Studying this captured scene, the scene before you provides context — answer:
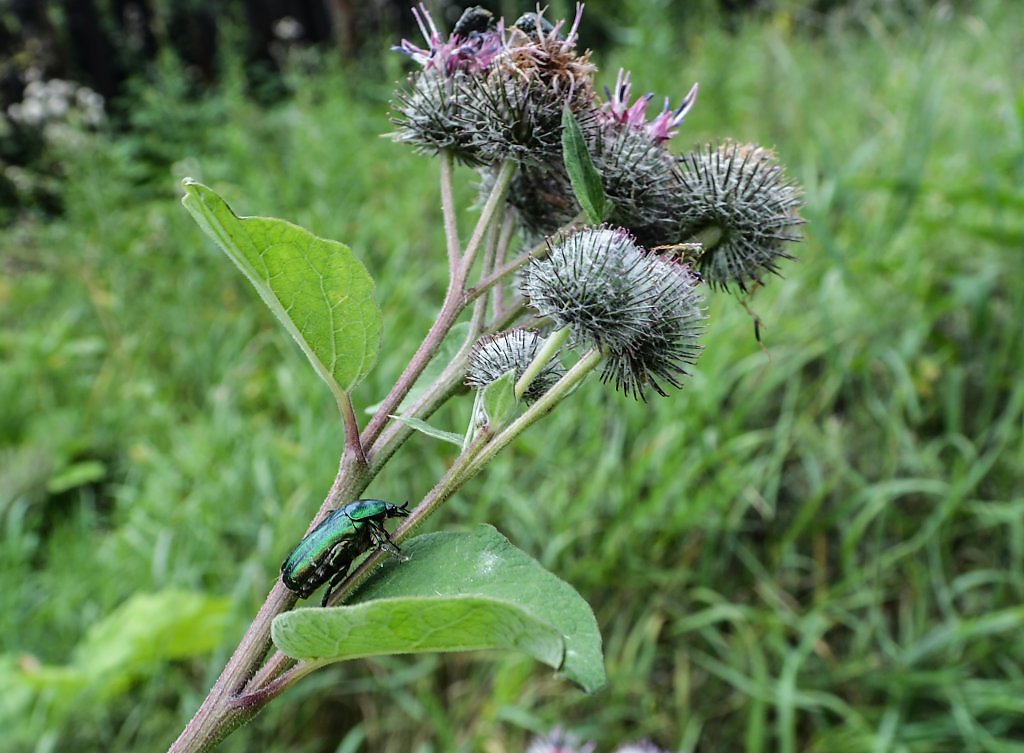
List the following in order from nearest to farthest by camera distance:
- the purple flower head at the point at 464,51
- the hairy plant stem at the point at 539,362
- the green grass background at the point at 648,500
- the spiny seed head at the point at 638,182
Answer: the hairy plant stem at the point at 539,362 < the spiny seed head at the point at 638,182 < the purple flower head at the point at 464,51 < the green grass background at the point at 648,500

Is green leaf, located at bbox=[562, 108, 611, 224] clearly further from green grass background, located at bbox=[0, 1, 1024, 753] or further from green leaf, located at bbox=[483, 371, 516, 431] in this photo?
green grass background, located at bbox=[0, 1, 1024, 753]

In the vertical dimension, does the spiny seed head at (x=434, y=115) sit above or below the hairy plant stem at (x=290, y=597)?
above

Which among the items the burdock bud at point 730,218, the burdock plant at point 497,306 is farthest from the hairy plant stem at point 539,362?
the burdock bud at point 730,218

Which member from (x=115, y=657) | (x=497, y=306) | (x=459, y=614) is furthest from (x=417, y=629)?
(x=115, y=657)

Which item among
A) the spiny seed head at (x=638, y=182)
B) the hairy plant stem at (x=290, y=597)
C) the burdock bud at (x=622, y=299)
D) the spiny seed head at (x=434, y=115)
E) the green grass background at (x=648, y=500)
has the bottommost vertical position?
the green grass background at (x=648, y=500)

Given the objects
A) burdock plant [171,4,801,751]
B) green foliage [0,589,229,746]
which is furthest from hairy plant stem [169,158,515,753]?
green foliage [0,589,229,746]

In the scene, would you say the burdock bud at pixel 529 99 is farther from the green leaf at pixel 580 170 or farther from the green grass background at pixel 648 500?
the green grass background at pixel 648 500

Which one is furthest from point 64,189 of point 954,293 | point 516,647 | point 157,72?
point 516,647

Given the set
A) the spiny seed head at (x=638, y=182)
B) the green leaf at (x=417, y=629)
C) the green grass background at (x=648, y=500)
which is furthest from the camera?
the green grass background at (x=648, y=500)

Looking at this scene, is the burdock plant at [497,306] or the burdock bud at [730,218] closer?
the burdock plant at [497,306]
